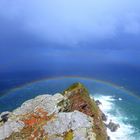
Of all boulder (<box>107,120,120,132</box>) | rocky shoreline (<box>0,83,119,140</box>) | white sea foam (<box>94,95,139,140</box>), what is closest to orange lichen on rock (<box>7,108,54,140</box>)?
rocky shoreline (<box>0,83,119,140</box>)

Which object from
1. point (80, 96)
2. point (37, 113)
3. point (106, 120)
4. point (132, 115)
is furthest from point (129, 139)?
point (37, 113)

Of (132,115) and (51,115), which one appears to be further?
(132,115)

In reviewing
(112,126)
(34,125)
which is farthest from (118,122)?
(34,125)

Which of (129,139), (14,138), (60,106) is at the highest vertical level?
(60,106)

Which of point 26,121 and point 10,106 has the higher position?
point 26,121

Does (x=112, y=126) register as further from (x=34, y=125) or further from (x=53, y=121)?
(x=53, y=121)

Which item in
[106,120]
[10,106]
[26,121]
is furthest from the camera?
[10,106]

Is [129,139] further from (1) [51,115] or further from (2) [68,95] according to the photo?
(1) [51,115]

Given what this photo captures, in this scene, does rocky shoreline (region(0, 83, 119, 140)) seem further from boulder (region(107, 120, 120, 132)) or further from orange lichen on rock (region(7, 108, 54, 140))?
boulder (region(107, 120, 120, 132))
